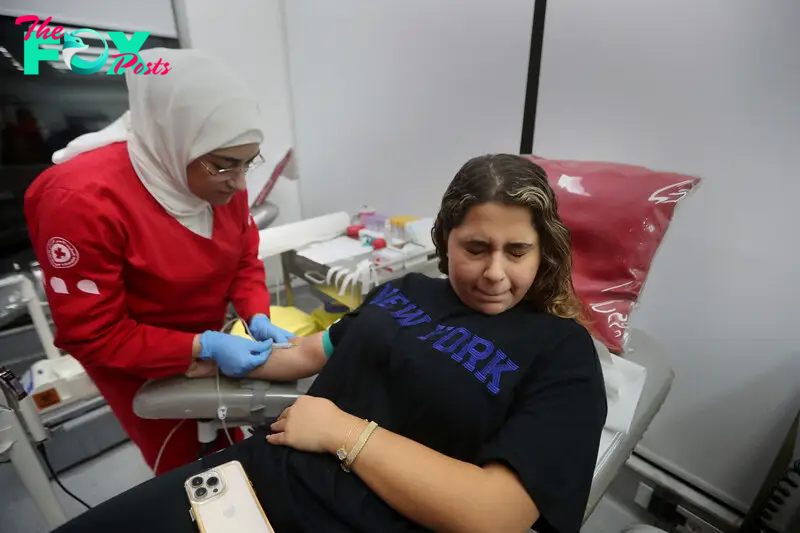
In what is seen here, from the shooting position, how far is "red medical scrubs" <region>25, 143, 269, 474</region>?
919 millimetres

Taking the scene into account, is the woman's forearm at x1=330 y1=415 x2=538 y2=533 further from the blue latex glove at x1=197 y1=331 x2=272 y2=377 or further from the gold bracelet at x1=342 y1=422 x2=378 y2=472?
the blue latex glove at x1=197 y1=331 x2=272 y2=377

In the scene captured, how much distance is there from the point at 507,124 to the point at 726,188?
0.82m

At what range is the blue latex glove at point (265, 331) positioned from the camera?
1.26m

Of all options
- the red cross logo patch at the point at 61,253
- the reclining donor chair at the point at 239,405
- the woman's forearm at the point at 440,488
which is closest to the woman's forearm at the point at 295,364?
the reclining donor chair at the point at 239,405

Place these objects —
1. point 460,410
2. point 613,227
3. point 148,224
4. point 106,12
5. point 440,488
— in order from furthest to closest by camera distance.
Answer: point 106,12 → point 613,227 → point 148,224 → point 460,410 → point 440,488

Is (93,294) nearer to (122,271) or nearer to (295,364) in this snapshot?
(122,271)

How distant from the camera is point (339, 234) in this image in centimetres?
224

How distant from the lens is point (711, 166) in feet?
4.18

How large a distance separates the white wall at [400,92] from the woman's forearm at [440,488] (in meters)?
1.42

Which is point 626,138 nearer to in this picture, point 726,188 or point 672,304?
point 726,188

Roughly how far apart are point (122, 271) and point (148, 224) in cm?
13

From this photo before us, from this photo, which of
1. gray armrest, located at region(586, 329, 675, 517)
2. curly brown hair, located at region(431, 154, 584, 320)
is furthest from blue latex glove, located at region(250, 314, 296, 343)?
gray armrest, located at region(586, 329, 675, 517)

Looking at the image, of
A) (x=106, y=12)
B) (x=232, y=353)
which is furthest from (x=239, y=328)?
(x=106, y=12)

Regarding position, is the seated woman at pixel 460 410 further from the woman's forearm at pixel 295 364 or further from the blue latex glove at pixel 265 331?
the blue latex glove at pixel 265 331
